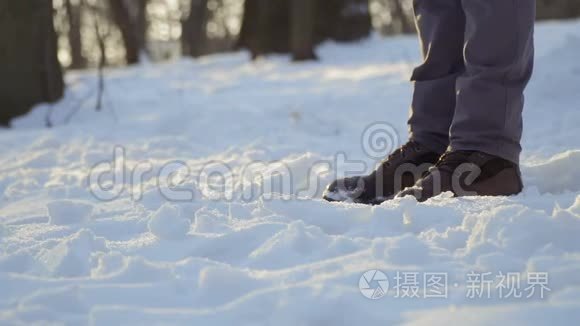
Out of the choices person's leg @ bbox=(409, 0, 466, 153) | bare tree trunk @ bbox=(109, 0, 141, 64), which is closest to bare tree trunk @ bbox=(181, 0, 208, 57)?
bare tree trunk @ bbox=(109, 0, 141, 64)

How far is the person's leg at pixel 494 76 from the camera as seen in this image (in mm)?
1708

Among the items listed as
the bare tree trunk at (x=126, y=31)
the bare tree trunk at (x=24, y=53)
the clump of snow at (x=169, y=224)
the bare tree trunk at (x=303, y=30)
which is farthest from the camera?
the bare tree trunk at (x=126, y=31)

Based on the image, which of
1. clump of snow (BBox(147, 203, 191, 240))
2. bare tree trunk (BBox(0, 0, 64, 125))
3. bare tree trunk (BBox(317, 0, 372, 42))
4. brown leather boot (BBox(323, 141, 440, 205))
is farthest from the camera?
bare tree trunk (BBox(317, 0, 372, 42))

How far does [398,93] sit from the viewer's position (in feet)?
12.9

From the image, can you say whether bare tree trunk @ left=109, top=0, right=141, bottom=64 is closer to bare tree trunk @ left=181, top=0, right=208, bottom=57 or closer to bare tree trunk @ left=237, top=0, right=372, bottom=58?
bare tree trunk @ left=237, top=0, right=372, bottom=58

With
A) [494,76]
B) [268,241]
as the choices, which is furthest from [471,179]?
[268,241]

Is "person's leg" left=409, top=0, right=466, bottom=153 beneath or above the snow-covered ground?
above

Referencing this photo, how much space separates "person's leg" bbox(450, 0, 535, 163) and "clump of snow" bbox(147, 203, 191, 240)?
0.83 m

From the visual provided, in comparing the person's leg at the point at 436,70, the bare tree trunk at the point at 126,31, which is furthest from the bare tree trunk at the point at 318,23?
the person's leg at the point at 436,70

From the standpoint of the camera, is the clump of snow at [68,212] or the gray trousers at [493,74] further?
the clump of snow at [68,212]

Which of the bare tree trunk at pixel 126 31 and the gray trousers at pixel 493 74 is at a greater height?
the gray trousers at pixel 493 74

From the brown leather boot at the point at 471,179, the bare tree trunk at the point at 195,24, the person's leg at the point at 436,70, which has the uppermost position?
the person's leg at the point at 436,70

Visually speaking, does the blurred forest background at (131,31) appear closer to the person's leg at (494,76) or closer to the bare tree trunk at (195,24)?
the bare tree trunk at (195,24)

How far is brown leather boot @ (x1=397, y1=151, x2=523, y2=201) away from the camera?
5.70ft
